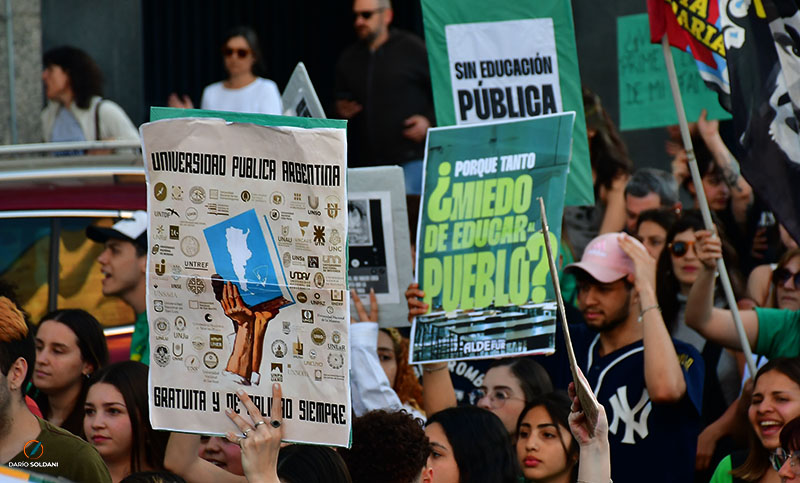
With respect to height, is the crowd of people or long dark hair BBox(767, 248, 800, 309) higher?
long dark hair BBox(767, 248, 800, 309)

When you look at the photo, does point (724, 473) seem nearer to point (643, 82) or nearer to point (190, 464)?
point (190, 464)

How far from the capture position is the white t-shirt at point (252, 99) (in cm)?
996

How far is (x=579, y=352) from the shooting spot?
6.52 metres

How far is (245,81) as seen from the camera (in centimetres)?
1013

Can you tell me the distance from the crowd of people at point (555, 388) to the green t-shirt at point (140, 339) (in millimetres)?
12

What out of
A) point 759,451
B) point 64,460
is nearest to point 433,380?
point 759,451

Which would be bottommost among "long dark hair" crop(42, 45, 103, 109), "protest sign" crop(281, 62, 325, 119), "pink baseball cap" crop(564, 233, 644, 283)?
"pink baseball cap" crop(564, 233, 644, 283)

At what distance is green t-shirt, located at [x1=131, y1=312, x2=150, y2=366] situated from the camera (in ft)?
21.5

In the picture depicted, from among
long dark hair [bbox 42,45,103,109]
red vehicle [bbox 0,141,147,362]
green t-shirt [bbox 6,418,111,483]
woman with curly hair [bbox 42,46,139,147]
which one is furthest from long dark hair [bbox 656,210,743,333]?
long dark hair [bbox 42,45,103,109]

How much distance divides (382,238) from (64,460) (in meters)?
2.26

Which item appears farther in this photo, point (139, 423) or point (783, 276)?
point (783, 276)

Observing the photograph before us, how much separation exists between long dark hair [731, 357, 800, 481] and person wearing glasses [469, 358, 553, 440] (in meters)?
1.00

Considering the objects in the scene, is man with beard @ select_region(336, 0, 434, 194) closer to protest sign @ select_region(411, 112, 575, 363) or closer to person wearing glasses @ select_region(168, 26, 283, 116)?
person wearing glasses @ select_region(168, 26, 283, 116)

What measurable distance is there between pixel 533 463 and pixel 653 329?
82cm
